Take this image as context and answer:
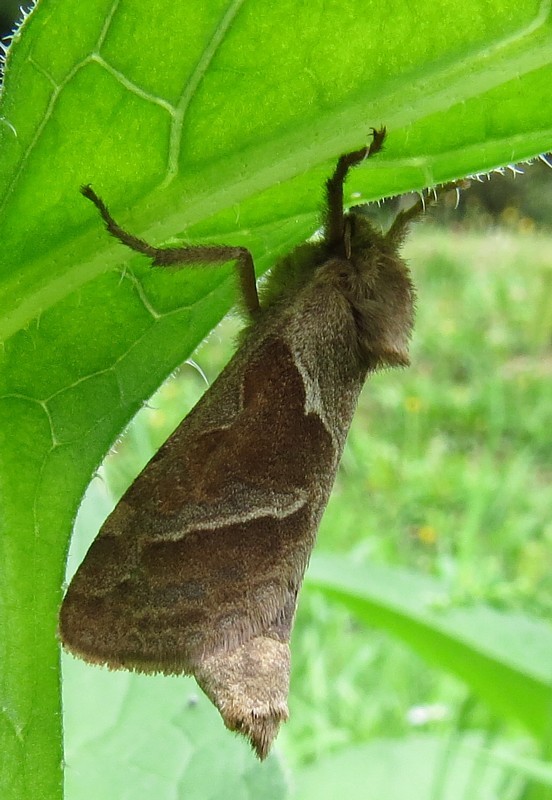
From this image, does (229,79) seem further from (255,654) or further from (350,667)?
(350,667)

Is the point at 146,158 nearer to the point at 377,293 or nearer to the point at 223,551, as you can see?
the point at 223,551

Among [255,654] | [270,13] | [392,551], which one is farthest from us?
[392,551]

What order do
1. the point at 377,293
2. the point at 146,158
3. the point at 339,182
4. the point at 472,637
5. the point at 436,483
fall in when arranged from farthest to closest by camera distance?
the point at 436,483, the point at 472,637, the point at 377,293, the point at 339,182, the point at 146,158

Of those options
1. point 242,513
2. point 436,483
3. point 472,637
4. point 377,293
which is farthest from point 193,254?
point 436,483

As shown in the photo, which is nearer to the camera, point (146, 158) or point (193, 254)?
point (146, 158)

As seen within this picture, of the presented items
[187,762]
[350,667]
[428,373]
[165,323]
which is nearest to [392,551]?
[350,667]

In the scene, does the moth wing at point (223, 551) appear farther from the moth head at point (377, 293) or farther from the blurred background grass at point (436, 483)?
the blurred background grass at point (436, 483)
